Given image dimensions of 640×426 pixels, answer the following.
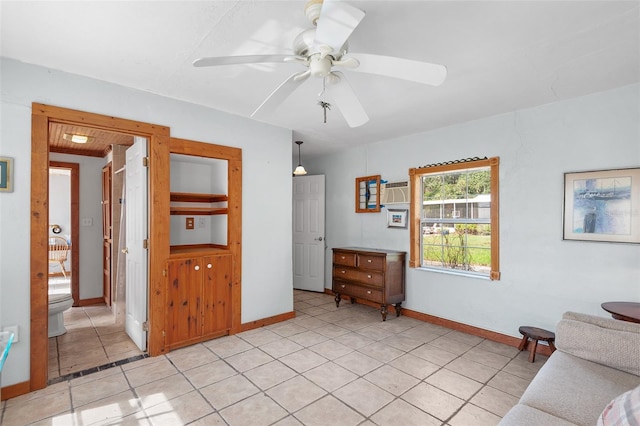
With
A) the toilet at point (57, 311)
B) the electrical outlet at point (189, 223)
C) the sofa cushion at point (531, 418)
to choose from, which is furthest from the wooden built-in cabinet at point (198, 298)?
the sofa cushion at point (531, 418)

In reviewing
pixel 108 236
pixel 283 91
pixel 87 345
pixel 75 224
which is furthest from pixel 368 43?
pixel 75 224

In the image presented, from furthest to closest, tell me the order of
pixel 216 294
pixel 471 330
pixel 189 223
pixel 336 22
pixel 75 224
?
1. pixel 75 224
2. pixel 189 223
3. pixel 471 330
4. pixel 216 294
5. pixel 336 22

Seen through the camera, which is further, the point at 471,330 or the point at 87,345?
the point at 471,330

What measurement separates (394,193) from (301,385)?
2.86 metres

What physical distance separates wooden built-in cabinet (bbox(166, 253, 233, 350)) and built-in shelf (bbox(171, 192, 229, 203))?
0.68 meters

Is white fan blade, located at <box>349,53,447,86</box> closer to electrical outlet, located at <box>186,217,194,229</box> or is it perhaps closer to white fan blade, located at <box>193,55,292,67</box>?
white fan blade, located at <box>193,55,292,67</box>

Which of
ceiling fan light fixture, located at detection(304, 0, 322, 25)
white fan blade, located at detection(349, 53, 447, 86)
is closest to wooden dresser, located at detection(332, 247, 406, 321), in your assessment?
white fan blade, located at detection(349, 53, 447, 86)

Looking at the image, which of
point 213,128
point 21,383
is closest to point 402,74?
point 213,128

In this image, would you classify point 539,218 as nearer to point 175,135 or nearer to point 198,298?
point 198,298

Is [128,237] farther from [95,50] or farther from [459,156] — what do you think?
[459,156]

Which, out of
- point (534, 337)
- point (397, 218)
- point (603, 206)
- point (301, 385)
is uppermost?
point (603, 206)

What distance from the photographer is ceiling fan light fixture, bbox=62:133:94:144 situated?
3.86 m

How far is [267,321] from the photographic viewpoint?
3885 mm

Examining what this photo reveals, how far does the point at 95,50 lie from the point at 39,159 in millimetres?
945
